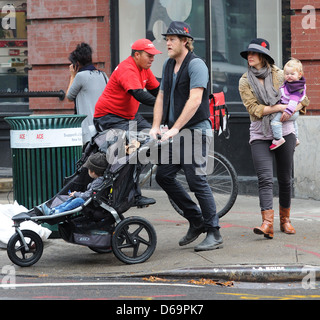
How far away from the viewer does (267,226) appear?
7750 mm

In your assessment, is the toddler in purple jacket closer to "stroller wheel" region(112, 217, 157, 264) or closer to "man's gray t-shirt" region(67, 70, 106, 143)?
"stroller wheel" region(112, 217, 157, 264)

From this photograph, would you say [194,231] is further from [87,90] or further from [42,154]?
[87,90]

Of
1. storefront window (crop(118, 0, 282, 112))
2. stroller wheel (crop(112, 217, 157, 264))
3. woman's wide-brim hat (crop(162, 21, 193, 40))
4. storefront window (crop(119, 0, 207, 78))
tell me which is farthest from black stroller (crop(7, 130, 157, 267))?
storefront window (crop(119, 0, 207, 78))

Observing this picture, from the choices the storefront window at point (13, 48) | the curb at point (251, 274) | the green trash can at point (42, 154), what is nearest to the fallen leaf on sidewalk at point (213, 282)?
the curb at point (251, 274)

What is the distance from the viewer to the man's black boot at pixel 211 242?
743 cm

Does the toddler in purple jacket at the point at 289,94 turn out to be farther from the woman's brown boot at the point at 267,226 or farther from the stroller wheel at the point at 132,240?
the stroller wheel at the point at 132,240

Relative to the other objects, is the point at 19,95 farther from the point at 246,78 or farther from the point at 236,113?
the point at 246,78

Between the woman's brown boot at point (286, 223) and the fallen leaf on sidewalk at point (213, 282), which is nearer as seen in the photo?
the fallen leaf on sidewalk at point (213, 282)

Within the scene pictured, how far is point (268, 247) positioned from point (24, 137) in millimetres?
2644

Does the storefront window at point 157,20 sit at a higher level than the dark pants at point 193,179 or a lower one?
higher

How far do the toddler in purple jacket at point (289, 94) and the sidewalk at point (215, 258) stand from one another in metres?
1.02

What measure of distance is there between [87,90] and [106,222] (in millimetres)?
3117

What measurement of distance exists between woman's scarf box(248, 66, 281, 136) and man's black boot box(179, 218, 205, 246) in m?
1.11
